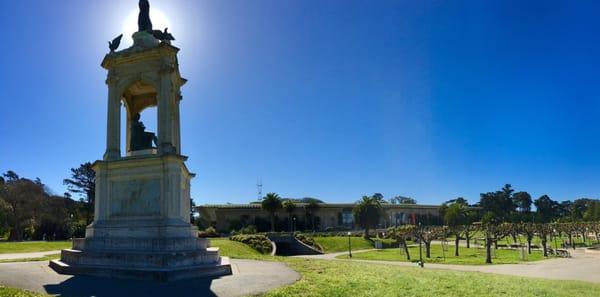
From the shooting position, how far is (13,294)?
864 cm

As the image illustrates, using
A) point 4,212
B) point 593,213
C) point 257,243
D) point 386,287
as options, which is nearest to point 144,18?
point 386,287

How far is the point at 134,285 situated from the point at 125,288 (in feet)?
1.04

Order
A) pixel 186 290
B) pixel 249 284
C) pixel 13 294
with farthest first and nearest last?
pixel 249 284
pixel 186 290
pixel 13 294

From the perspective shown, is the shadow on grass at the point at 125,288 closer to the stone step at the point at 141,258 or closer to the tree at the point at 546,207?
the stone step at the point at 141,258

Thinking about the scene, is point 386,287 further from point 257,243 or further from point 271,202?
point 271,202

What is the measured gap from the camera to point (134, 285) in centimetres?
1009

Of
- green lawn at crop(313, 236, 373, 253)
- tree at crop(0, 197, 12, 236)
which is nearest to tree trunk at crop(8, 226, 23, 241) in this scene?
tree at crop(0, 197, 12, 236)

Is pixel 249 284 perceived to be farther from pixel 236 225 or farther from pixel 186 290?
pixel 236 225

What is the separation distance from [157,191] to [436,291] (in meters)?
8.49

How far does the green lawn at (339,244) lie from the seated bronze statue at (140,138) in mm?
56722

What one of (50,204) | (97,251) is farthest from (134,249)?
(50,204)

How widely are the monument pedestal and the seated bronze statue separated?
1.41 m

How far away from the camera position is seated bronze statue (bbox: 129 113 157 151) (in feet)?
51.8

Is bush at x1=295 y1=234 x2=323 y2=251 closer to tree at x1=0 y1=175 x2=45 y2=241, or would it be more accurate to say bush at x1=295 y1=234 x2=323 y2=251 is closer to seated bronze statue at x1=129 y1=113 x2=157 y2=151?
tree at x1=0 y1=175 x2=45 y2=241
